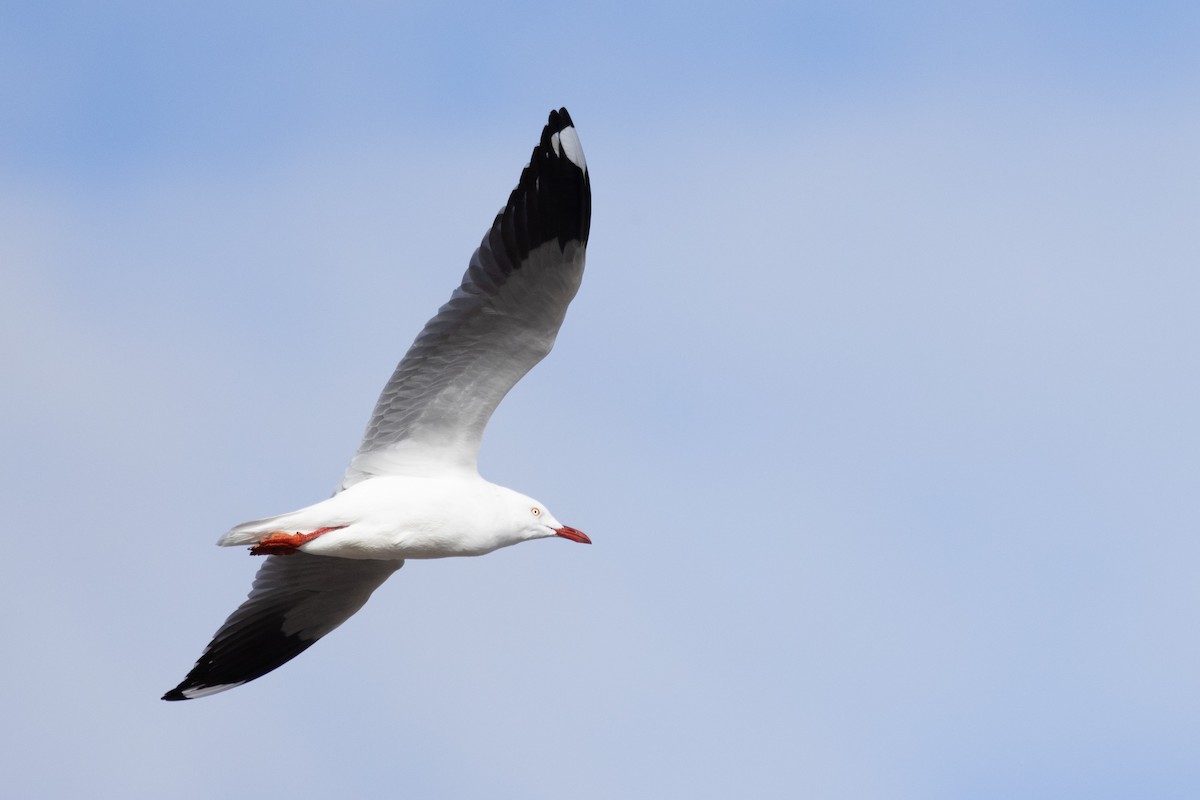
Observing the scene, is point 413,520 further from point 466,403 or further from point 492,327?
point 492,327

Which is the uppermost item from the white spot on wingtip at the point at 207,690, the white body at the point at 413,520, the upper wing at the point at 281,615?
the white body at the point at 413,520

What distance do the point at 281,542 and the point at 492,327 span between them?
2.23 meters

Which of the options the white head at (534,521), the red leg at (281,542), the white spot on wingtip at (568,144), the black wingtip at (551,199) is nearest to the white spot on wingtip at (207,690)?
the red leg at (281,542)

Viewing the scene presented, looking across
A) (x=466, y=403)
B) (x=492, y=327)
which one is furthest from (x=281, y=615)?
(x=492, y=327)

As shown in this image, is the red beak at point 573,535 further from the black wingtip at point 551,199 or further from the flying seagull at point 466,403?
the black wingtip at point 551,199

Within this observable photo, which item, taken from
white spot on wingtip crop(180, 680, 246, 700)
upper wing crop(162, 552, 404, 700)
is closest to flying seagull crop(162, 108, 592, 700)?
upper wing crop(162, 552, 404, 700)

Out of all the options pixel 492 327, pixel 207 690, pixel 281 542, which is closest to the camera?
pixel 281 542

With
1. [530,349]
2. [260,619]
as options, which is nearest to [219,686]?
[260,619]

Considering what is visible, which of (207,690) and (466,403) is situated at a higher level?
(466,403)

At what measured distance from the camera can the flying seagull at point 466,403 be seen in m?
13.7

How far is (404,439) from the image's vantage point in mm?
14484

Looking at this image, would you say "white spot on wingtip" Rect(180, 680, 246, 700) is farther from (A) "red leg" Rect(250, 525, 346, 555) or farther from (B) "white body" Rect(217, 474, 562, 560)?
(A) "red leg" Rect(250, 525, 346, 555)

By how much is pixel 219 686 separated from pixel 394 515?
128 inches

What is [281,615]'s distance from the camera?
15.9 metres
